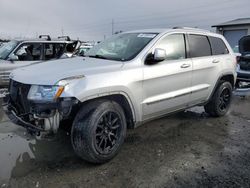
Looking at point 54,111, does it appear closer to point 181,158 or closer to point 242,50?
point 181,158

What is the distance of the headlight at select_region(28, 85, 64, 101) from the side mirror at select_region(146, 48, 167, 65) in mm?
1472

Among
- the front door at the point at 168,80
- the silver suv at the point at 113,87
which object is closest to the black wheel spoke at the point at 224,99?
the silver suv at the point at 113,87

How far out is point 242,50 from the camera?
834 centimetres

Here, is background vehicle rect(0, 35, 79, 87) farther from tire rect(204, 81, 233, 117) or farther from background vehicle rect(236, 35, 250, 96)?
background vehicle rect(236, 35, 250, 96)

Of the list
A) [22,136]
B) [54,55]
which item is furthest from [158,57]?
[54,55]

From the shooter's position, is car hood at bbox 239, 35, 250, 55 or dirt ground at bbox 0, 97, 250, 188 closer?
dirt ground at bbox 0, 97, 250, 188

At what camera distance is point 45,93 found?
2973mm

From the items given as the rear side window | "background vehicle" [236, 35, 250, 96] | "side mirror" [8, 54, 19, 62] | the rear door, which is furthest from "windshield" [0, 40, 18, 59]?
"background vehicle" [236, 35, 250, 96]

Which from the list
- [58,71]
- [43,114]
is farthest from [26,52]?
[43,114]

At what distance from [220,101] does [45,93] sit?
13.2 ft

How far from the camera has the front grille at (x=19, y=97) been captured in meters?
3.21

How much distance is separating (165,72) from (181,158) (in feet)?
4.44

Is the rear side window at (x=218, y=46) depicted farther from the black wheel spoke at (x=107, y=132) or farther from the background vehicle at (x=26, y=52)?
the background vehicle at (x=26, y=52)

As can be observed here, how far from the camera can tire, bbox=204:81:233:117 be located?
5.37m
